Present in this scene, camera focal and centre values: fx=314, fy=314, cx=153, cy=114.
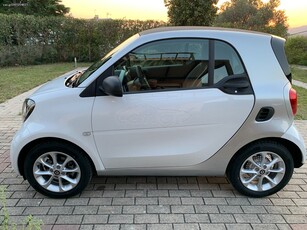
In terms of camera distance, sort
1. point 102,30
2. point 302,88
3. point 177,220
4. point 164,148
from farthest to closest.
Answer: point 102,30, point 302,88, point 164,148, point 177,220

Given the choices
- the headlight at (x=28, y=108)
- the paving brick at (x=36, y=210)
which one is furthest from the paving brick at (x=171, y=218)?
the headlight at (x=28, y=108)

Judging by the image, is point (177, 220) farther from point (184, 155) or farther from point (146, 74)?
point (146, 74)

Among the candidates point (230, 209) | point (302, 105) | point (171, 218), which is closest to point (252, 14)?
point (302, 105)

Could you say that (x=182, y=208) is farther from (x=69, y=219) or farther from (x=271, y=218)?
(x=69, y=219)

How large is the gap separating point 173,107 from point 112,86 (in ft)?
2.02

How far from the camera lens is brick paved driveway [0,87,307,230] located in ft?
9.59

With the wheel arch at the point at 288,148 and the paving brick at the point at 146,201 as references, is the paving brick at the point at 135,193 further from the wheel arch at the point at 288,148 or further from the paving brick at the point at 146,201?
the wheel arch at the point at 288,148

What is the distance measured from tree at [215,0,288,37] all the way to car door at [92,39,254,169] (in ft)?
67.5

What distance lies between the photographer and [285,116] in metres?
3.11

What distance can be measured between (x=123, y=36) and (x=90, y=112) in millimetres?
14883

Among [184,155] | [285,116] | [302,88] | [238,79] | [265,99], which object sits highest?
[238,79]

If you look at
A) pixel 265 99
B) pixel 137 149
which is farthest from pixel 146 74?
pixel 265 99

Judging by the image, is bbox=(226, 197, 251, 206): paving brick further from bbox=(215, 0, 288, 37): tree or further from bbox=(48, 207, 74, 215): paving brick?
bbox=(215, 0, 288, 37): tree

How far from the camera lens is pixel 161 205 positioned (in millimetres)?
3213
